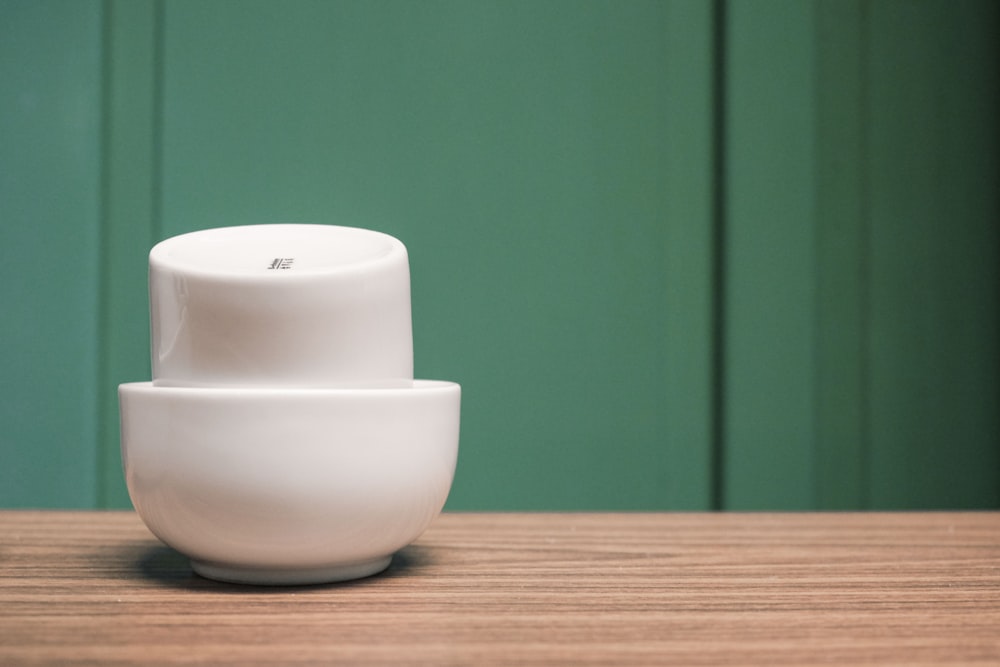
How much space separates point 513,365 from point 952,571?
1.55ft

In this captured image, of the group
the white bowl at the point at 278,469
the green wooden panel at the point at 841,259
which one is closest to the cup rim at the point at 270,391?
the white bowl at the point at 278,469

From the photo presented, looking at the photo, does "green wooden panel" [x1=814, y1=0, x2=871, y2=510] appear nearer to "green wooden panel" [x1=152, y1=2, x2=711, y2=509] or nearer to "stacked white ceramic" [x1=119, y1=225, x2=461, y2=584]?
"green wooden panel" [x1=152, y1=2, x2=711, y2=509]

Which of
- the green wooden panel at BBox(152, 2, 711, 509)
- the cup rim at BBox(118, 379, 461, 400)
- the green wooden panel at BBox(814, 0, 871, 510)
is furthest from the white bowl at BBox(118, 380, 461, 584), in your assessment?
the green wooden panel at BBox(814, 0, 871, 510)

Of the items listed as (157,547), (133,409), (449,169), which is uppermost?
(449,169)

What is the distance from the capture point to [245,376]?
39cm

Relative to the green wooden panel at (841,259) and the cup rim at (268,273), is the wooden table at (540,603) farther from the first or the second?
the green wooden panel at (841,259)

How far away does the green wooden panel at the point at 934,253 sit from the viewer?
920 mm

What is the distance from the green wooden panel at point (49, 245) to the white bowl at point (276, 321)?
502mm

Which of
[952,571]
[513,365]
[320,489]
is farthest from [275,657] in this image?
[513,365]

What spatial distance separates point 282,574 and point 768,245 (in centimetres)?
65

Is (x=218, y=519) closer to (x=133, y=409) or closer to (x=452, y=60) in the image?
(x=133, y=409)

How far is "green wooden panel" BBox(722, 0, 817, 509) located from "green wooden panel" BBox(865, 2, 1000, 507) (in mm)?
85

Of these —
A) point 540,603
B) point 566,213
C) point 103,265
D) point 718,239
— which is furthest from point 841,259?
point 103,265

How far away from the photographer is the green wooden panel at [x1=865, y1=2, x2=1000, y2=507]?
3.02 feet
